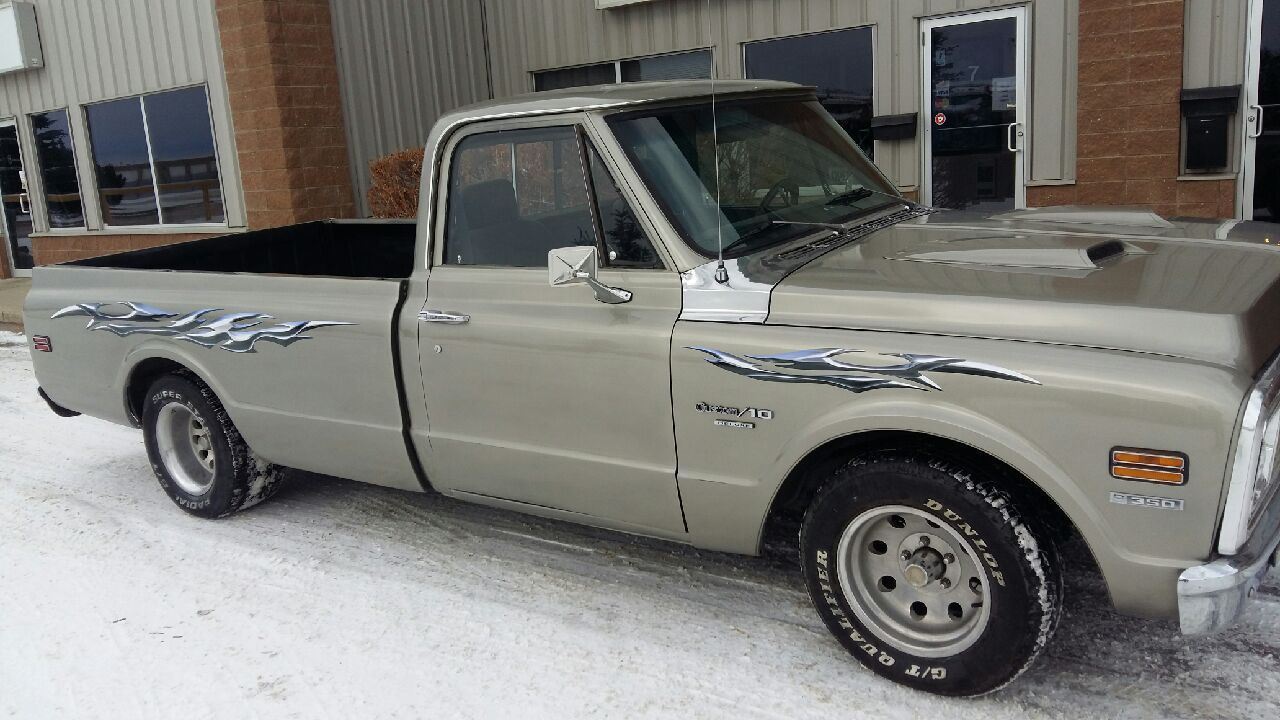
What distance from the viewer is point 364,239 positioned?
6.59m

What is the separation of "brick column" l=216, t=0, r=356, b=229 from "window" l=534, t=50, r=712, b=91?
8.72ft

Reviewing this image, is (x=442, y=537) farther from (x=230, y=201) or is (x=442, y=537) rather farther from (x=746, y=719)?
(x=230, y=201)

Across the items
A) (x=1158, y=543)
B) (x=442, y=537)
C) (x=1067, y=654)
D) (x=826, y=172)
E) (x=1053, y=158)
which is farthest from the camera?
(x=1053, y=158)

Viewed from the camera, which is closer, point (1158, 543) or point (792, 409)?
point (1158, 543)

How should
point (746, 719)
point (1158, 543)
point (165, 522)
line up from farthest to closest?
point (165, 522), point (746, 719), point (1158, 543)

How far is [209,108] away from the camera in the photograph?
40.7 feet

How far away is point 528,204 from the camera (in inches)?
162

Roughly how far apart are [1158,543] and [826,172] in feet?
7.06

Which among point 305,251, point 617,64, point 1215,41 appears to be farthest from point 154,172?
point 1215,41

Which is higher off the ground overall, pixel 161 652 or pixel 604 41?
pixel 604 41

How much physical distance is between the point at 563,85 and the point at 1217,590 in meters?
10.9

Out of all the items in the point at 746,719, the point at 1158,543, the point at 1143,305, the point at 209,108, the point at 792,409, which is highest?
the point at 209,108

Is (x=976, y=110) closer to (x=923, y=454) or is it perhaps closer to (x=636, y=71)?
(x=636, y=71)

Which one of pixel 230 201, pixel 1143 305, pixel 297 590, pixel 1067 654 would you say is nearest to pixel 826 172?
pixel 1143 305
